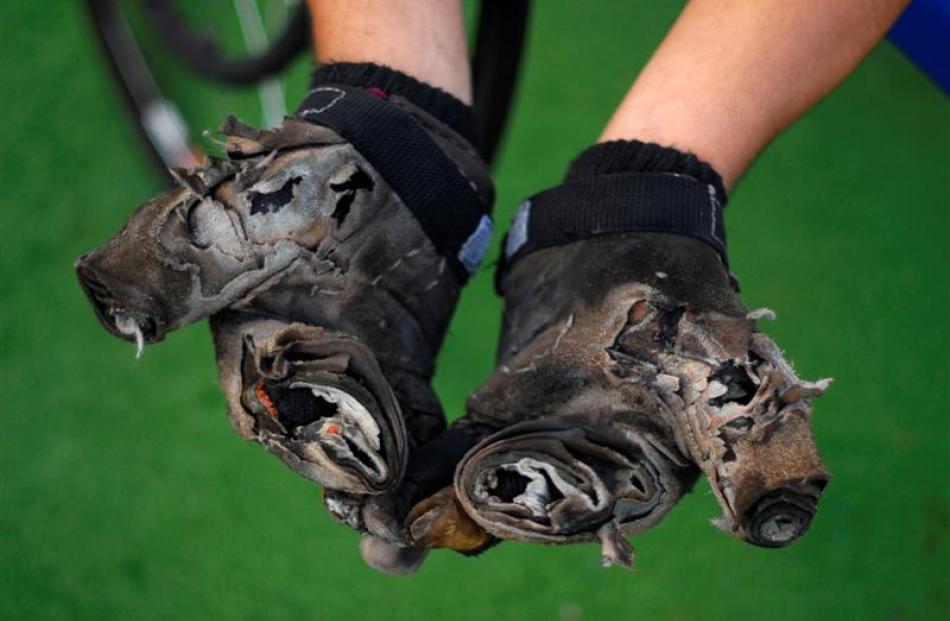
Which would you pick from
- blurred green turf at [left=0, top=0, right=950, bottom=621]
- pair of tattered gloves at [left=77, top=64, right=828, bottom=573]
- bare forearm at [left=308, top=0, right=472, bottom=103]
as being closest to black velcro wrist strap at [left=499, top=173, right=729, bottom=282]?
pair of tattered gloves at [left=77, top=64, right=828, bottom=573]

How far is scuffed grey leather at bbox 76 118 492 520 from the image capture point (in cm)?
85

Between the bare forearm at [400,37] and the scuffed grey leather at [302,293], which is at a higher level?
the bare forearm at [400,37]

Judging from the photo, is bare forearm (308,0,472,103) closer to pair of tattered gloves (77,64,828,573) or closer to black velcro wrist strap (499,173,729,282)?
pair of tattered gloves (77,64,828,573)

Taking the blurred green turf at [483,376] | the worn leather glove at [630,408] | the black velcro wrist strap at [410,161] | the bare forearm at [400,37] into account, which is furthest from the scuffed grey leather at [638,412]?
the blurred green turf at [483,376]

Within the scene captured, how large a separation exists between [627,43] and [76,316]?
1045mm

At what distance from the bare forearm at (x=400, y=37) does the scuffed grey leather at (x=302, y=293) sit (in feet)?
0.44

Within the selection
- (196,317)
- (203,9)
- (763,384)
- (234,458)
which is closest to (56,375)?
(234,458)

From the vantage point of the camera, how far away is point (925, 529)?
1550 millimetres

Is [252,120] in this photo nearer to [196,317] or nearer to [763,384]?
[196,317]

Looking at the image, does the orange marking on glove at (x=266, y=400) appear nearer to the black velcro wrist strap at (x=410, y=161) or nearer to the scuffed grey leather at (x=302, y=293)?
the scuffed grey leather at (x=302, y=293)

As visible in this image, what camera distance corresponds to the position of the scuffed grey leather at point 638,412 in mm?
779

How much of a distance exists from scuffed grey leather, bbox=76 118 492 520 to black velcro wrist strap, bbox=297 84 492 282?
1cm

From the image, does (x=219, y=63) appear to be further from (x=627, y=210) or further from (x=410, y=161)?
(x=627, y=210)

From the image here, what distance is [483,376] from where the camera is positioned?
5.70ft
